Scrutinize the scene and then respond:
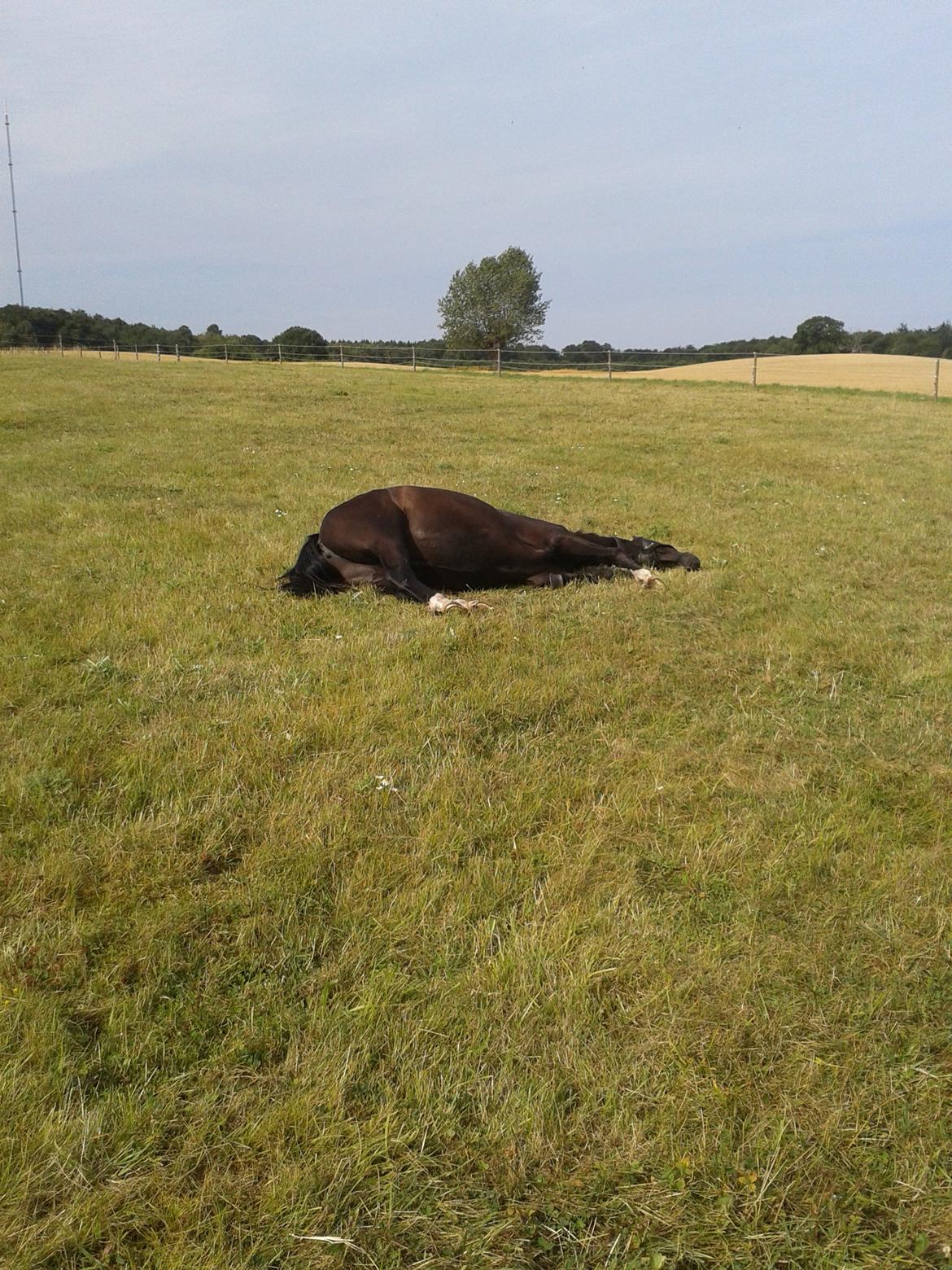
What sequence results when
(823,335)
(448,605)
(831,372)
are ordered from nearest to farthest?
1. (448,605)
2. (831,372)
3. (823,335)

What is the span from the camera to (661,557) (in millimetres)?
7164

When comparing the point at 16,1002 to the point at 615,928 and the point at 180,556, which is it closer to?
the point at 615,928

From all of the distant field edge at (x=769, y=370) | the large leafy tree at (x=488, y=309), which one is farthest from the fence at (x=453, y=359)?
the large leafy tree at (x=488, y=309)

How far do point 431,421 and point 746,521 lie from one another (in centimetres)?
1088

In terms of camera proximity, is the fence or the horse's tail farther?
the fence

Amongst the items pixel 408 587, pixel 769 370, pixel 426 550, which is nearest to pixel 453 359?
pixel 769 370

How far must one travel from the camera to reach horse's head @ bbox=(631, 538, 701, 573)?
7082 mm

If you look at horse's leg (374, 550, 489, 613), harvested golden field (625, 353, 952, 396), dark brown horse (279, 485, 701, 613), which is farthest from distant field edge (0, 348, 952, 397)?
horse's leg (374, 550, 489, 613)

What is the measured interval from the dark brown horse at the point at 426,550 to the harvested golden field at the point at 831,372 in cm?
2840

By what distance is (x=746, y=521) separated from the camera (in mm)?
9172

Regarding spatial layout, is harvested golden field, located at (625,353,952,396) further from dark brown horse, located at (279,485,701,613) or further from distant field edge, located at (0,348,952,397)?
dark brown horse, located at (279,485,701,613)

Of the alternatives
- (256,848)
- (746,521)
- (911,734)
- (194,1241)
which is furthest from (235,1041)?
(746,521)

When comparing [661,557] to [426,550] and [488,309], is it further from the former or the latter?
[488,309]

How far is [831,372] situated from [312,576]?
4466cm
